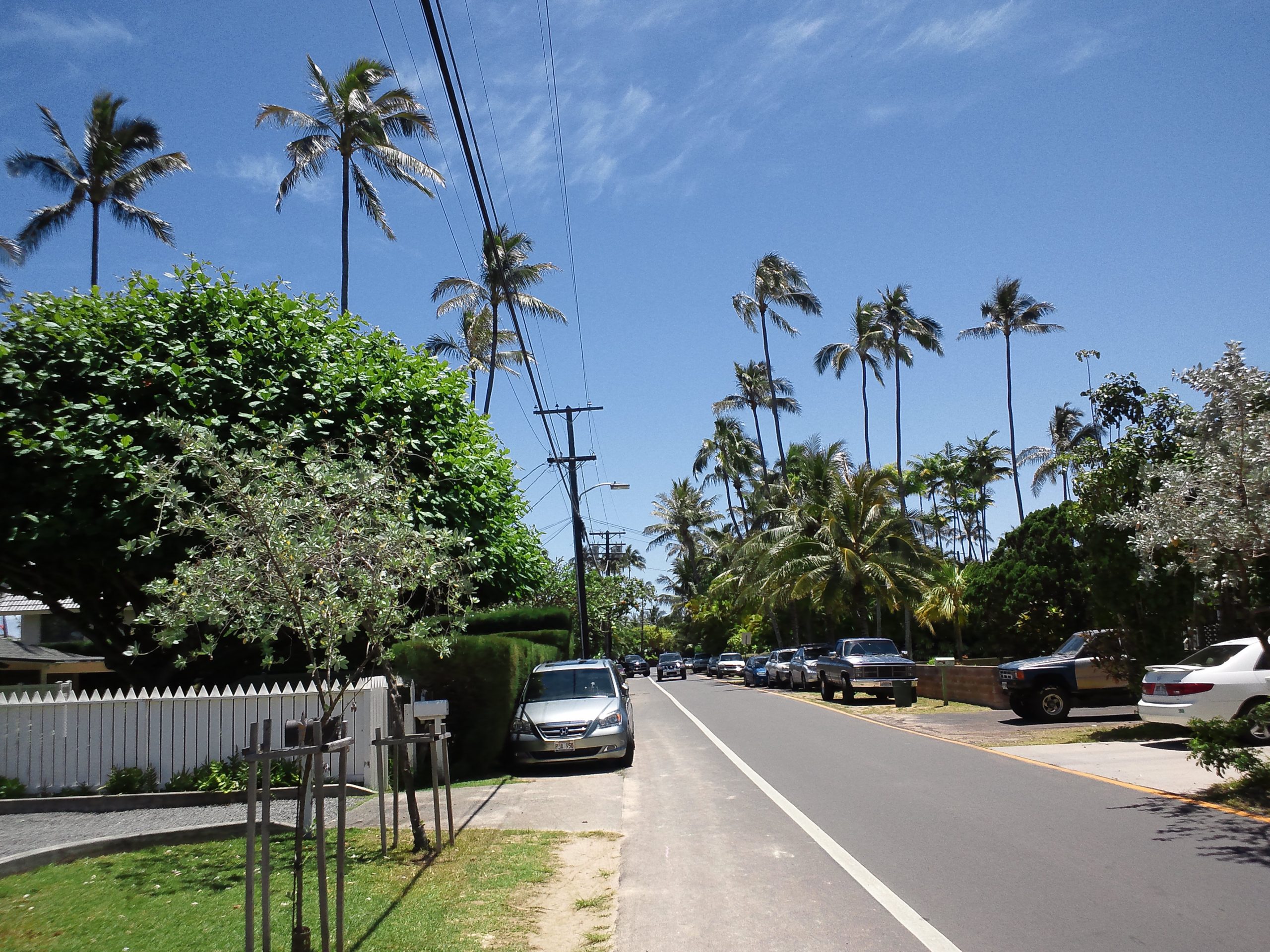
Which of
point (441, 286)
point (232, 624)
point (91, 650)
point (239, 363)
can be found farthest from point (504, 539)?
point (441, 286)

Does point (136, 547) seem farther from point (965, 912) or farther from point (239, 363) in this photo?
point (965, 912)

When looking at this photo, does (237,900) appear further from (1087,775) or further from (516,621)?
(516,621)

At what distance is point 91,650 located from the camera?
98.2 feet

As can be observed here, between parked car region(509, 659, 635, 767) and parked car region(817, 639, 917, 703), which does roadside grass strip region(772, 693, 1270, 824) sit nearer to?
parked car region(817, 639, 917, 703)

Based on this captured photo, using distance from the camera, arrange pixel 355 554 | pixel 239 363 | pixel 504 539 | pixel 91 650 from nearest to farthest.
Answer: pixel 355 554 < pixel 239 363 < pixel 504 539 < pixel 91 650

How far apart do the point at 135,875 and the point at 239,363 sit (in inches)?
324

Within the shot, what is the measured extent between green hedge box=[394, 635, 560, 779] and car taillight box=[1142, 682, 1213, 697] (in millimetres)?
9455

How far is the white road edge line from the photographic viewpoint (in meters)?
5.76

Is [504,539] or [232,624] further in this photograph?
[504,539]

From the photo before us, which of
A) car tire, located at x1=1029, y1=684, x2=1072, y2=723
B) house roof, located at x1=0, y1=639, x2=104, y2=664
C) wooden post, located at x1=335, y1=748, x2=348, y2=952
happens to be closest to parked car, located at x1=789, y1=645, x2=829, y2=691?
car tire, located at x1=1029, y1=684, x2=1072, y2=723

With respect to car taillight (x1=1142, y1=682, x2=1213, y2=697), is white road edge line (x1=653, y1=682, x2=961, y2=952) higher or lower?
lower

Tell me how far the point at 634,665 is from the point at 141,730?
159 ft

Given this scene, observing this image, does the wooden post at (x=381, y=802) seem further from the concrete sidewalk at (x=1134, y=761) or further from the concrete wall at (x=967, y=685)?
the concrete wall at (x=967, y=685)

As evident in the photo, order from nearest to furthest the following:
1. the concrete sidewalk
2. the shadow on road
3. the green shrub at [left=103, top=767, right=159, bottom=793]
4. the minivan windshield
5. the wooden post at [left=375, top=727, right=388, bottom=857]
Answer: the shadow on road → the wooden post at [left=375, top=727, right=388, bottom=857] → the concrete sidewalk → the green shrub at [left=103, top=767, right=159, bottom=793] → the minivan windshield
